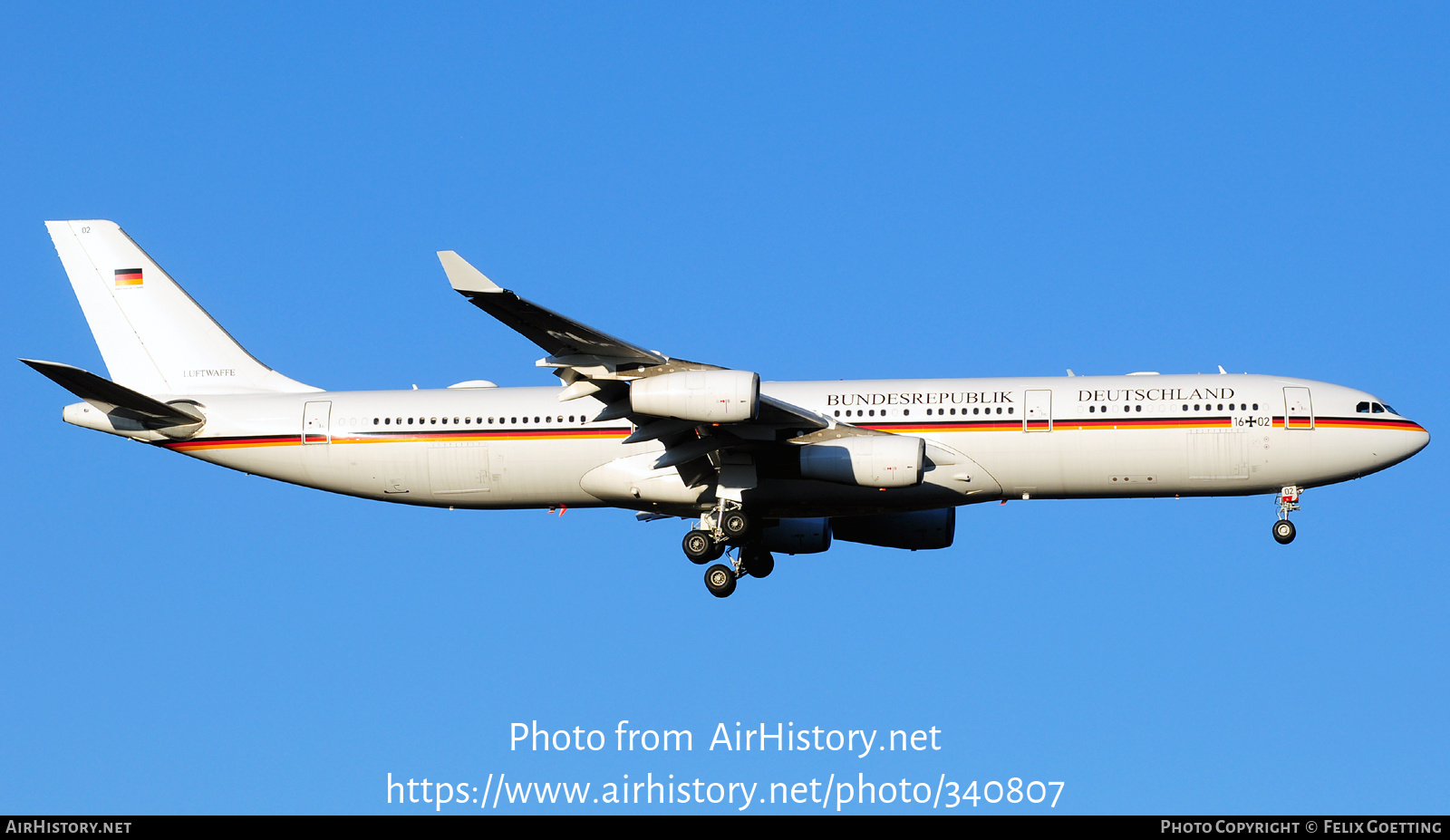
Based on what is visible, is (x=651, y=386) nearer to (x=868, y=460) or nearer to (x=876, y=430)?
(x=868, y=460)

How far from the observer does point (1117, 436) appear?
3866cm

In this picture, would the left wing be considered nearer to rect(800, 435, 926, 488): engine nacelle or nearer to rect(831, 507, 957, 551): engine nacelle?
rect(800, 435, 926, 488): engine nacelle

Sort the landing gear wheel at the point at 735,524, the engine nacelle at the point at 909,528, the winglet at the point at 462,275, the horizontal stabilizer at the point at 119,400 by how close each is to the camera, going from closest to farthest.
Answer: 1. the winglet at the point at 462,275
2. the horizontal stabilizer at the point at 119,400
3. the landing gear wheel at the point at 735,524
4. the engine nacelle at the point at 909,528

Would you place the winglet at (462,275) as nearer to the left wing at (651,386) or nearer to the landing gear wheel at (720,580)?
the left wing at (651,386)

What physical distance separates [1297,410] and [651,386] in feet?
51.9

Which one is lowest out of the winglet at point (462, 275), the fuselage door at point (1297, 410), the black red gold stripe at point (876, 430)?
the black red gold stripe at point (876, 430)

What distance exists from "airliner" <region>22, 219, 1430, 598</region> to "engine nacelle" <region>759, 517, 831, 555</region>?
95cm

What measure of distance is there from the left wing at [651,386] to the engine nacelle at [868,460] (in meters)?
0.52

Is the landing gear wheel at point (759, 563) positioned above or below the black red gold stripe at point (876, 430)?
below

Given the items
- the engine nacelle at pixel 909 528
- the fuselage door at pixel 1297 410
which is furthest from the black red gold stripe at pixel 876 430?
the engine nacelle at pixel 909 528

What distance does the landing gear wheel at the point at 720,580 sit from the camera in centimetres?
4128
